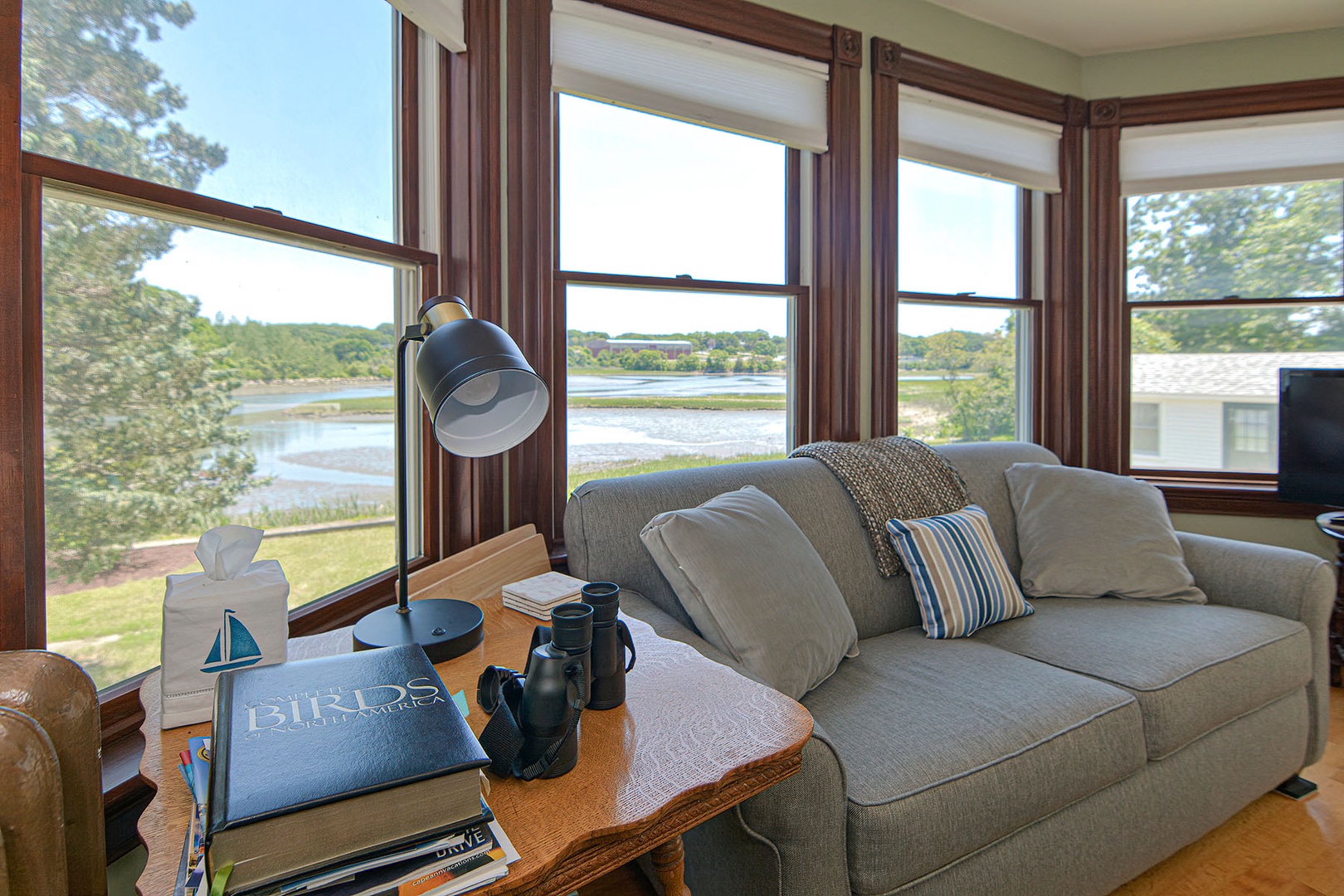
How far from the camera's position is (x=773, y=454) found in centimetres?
276

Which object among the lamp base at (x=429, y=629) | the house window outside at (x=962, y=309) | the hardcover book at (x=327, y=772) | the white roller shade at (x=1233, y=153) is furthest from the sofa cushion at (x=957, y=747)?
the white roller shade at (x=1233, y=153)

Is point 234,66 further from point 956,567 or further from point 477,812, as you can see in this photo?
point 956,567

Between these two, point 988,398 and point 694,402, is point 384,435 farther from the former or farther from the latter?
point 988,398

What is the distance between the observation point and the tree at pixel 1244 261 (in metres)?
3.15

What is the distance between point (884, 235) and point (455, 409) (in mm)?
2181

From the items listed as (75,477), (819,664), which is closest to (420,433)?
(75,477)

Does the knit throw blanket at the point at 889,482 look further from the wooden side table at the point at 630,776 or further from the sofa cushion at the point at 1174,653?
the wooden side table at the point at 630,776

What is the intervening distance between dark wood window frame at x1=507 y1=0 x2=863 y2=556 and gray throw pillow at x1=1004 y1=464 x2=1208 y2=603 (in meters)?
0.70

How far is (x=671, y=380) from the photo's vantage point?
247cm

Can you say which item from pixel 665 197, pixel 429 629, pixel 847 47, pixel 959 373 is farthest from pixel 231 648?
pixel 959 373

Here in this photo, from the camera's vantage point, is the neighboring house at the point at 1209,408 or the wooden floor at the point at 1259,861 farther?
the neighboring house at the point at 1209,408

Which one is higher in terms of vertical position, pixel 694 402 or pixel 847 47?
pixel 847 47

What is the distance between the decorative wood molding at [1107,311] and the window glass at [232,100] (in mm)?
3024

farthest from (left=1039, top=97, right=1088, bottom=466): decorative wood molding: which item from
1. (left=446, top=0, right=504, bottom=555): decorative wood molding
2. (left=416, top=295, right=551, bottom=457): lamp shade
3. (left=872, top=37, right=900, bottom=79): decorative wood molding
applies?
(left=416, top=295, right=551, bottom=457): lamp shade
